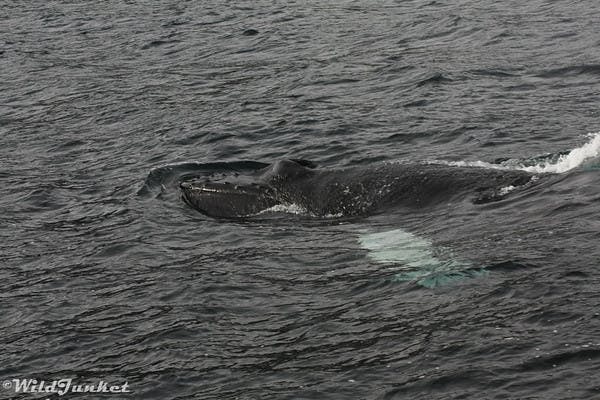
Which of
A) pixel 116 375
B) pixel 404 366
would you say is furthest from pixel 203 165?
pixel 404 366

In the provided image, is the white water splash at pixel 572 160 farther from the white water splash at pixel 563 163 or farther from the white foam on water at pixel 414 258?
the white foam on water at pixel 414 258

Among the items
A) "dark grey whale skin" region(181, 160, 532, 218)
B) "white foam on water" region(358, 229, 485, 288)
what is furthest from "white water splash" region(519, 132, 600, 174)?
"white foam on water" region(358, 229, 485, 288)

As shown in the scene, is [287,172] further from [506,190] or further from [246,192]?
[506,190]

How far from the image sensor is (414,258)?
14742mm

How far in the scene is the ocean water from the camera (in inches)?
469

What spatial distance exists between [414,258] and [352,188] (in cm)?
304

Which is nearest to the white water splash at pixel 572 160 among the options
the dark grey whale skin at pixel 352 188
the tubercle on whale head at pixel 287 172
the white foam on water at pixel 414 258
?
the dark grey whale skin at pixel 352 188

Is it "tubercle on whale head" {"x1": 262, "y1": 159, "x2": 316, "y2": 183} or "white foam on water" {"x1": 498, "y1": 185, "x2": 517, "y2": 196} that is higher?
"tubercle on whale head" {"x1": 262, "y1": 159, "x2": 316, "y2": 183}

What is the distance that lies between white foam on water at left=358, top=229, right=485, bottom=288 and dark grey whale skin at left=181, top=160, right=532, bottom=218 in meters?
1.18

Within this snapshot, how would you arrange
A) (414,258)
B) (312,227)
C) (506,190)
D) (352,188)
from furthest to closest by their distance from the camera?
(352,188) < (312,227) < (506,190) < (414,258)

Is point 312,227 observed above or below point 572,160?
below

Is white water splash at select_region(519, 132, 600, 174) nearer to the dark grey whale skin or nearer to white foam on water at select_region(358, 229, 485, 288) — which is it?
the dark grey whale skin

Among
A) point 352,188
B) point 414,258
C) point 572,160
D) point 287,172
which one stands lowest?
point 414,258

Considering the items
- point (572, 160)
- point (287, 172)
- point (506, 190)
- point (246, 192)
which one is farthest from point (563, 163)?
point (246, 192)
